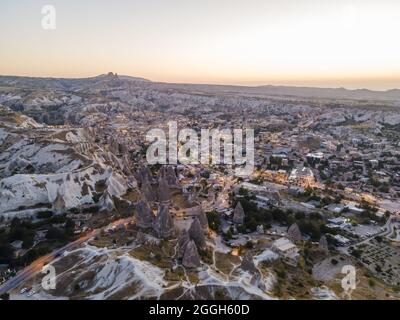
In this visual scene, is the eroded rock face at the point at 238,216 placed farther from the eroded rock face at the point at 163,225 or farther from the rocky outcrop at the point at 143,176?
the rocky outcrop at the point at 143,176

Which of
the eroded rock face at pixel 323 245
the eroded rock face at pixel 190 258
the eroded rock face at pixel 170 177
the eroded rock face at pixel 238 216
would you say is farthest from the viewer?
the eroded rock face at pixel 170 177

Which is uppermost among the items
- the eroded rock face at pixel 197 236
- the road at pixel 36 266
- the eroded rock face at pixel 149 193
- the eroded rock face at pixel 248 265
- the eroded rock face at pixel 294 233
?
the eroded rock face at pixel 149 193

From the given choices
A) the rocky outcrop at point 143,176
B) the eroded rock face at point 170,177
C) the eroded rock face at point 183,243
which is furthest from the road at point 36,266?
the eroded rock face at point 170,177

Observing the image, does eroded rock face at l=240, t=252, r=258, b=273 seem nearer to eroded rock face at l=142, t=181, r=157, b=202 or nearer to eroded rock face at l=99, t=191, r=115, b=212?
eroded rock face at l=142, t=181, r=157, b=202

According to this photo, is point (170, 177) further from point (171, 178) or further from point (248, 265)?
point (248, 265)

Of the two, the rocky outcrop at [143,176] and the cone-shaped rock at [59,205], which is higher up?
the rocky outcrop at [143,176]

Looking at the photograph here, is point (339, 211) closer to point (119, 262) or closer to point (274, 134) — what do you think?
point (119, 262)
